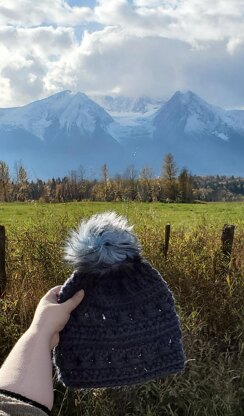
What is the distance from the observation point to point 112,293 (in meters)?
1.48

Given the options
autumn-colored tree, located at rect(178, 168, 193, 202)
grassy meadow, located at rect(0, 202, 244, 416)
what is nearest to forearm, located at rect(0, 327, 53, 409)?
grassy meadow, located at rect(0, 202, 244, 416)

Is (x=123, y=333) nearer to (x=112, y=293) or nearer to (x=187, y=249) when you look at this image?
(x=112, y=293)

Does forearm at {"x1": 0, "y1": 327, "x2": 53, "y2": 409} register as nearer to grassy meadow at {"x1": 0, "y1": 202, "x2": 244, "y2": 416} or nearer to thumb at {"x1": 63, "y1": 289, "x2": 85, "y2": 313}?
thumb at {"x1": 63, "y1": 289, "x2": 85, "y2": 313}

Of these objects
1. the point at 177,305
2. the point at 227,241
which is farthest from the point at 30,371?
the point at 227,241

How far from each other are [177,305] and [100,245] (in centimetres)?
430

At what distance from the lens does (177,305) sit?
18.1 feet

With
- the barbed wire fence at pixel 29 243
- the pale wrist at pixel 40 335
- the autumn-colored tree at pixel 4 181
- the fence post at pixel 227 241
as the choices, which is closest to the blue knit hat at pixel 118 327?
the pale wrist at pixel 40 335

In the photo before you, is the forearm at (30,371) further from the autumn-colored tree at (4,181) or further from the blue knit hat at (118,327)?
the autumn-colored tree at (4,181)

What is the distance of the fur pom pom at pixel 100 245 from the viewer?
138cm

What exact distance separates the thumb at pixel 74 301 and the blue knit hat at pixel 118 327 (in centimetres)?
1

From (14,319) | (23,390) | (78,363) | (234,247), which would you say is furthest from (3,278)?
(23,390)

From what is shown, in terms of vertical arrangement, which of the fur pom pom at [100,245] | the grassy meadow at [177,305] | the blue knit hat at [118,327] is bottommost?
the grassy meadow at [177,305]

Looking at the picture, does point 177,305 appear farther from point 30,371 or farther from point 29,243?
point 30,371

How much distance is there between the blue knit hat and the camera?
57.5 inches
